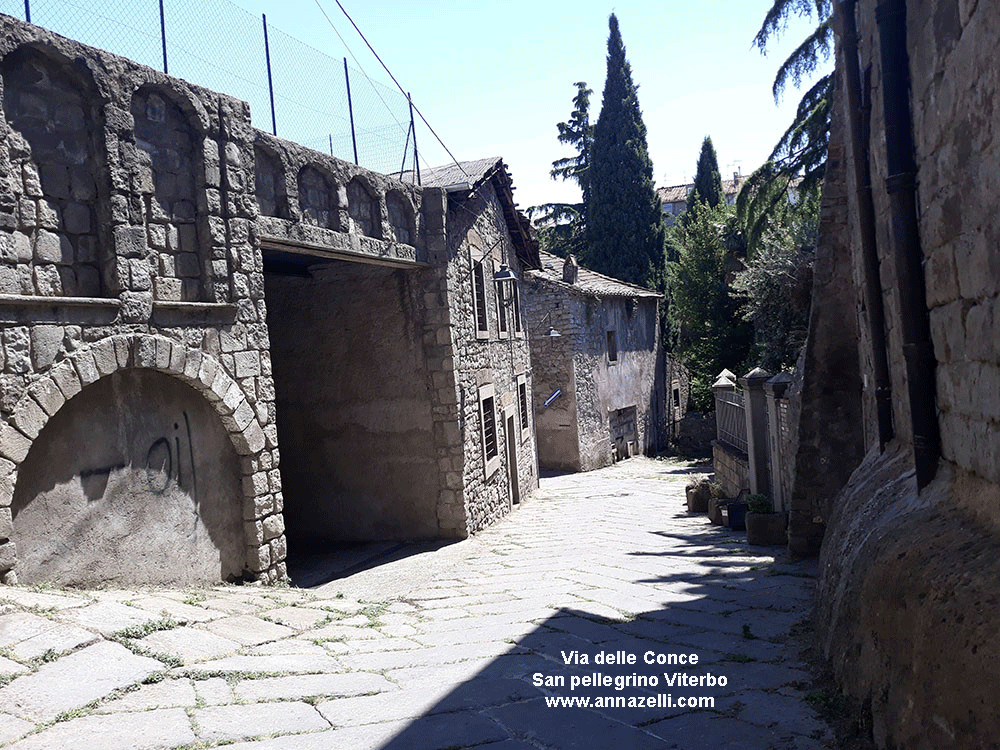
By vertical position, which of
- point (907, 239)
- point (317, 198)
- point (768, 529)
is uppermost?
point (317, 198)

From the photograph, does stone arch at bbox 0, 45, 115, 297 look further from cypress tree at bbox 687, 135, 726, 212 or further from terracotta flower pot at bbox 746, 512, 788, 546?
cypress tree at bbox 687, 135, 726, 212

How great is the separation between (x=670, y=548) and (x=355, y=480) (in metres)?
4.28

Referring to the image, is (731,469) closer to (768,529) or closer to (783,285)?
(768,529)

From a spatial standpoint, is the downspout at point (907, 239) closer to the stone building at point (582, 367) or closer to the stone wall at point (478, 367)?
the stone wall at point (478, 367)

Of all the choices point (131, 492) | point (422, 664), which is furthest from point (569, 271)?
point (422, 664)

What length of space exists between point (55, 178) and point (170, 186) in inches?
37.9

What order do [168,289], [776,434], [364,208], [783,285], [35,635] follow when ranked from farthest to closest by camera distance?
[783,285] < [364,208] < [776,434] < [168,289] < [35,635]

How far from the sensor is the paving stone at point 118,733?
3.25 meters

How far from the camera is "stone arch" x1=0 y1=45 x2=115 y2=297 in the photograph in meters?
5.27

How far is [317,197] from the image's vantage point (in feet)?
27.4

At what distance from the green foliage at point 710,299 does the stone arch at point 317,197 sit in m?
15.8

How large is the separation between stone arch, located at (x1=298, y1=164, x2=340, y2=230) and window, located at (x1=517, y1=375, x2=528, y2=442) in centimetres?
720

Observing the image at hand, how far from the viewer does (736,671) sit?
425 cm

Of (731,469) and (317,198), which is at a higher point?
(317,198)
